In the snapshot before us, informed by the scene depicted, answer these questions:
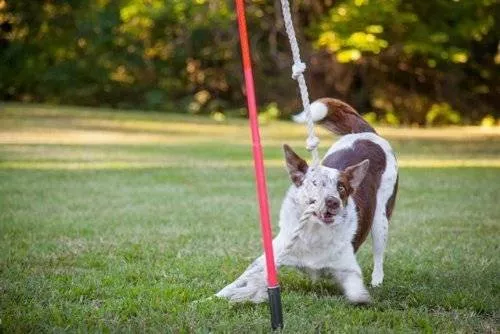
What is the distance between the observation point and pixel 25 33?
25.9 meters

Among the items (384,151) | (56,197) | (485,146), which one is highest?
(384,151)

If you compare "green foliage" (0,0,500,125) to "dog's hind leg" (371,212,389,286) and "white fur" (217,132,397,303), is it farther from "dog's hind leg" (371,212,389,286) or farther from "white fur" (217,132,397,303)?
"white fur" (217,132,397,303)

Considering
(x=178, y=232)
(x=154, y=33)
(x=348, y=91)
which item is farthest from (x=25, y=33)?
(x=178, y=232)

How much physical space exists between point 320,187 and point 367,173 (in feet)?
3.03

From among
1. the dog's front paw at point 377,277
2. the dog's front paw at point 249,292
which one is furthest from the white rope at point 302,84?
the dog's front paw at point 377,277

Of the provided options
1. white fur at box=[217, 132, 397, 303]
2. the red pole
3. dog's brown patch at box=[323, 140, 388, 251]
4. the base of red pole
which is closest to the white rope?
white fur at box=[217, 132, 397, 303]

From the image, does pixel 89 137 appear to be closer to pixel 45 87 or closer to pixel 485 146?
pixel 485 146

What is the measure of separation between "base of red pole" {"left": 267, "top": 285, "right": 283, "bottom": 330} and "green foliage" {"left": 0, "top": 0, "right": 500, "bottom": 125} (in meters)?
17.5

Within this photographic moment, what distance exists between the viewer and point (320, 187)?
4.23m

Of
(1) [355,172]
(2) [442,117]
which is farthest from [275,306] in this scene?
(2) [442,117]

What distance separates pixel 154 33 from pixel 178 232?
20.7 meters

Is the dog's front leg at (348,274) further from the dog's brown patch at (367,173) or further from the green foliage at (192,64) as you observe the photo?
the green foliage at (192,64)

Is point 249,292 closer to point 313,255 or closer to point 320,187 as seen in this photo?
point 313,255

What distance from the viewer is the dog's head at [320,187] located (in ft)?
13.9
